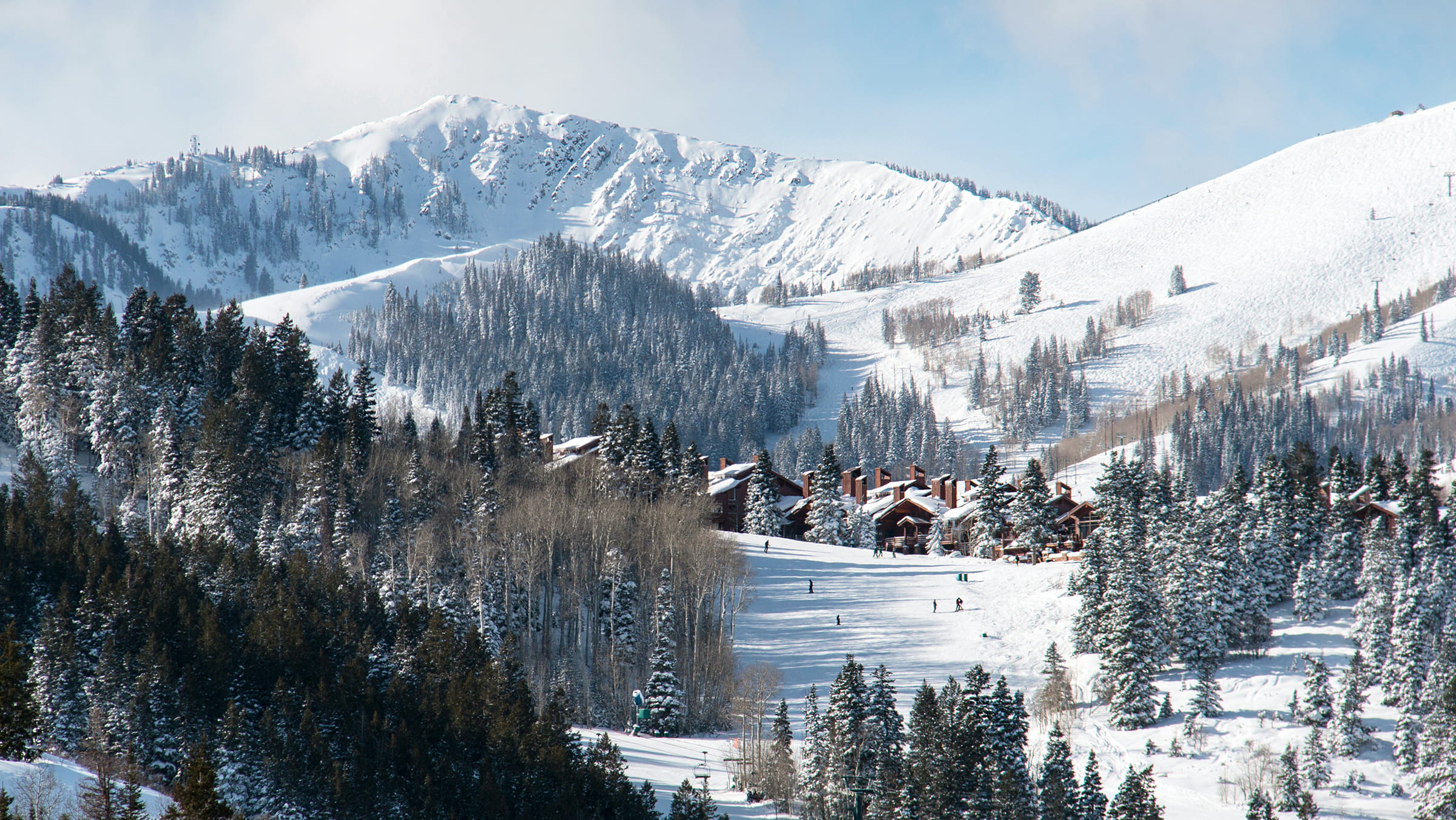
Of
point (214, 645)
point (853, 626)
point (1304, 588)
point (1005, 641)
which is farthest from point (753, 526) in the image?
point (214, 645)

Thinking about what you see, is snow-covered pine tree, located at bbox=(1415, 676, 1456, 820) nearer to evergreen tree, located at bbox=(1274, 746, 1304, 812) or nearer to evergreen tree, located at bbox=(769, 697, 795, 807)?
evergreen tree, located at bbox=(1274, 746, 1304, 812)

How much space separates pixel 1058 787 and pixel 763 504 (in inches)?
2174

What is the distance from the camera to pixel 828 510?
9369 cm

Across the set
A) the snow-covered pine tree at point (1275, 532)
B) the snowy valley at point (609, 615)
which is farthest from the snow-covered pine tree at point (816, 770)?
the snow-covered pine tree at point (1275, 532)

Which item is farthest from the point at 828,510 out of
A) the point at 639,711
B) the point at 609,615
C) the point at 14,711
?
the point at 14,711

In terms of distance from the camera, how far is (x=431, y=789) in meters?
42.4

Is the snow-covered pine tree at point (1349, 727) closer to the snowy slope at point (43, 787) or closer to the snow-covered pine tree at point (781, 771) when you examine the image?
→ the snow-covered pine tree at point (781, 771)

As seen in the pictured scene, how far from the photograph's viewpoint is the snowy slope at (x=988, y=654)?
164 feet

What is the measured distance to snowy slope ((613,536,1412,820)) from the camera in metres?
50.1

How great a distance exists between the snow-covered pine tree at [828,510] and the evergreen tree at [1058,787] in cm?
5014

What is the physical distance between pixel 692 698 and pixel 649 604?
8.17m

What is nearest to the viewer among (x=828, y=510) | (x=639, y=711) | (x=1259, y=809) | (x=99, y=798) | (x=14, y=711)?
(x=99, y=798)

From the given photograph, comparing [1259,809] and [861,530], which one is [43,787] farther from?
[861,530]

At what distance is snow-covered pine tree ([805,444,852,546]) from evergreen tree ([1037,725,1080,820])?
50139 millimetres
